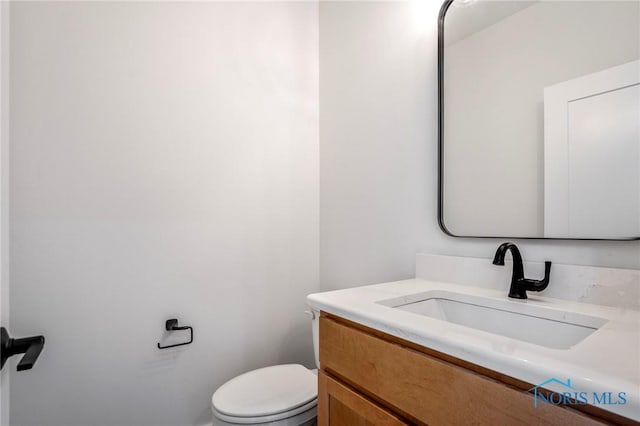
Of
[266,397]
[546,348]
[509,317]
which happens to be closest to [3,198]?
[266,397]

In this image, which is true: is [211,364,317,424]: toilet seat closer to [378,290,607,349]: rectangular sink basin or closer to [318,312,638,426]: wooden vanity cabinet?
[318,312,638,426]: wooden vanity cabinet

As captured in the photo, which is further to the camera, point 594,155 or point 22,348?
point 22,348

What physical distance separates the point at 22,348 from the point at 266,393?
779 millimetres

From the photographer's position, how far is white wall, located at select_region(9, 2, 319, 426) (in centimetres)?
108

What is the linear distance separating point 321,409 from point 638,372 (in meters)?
0.69

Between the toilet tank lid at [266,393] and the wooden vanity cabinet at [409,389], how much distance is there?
27cm

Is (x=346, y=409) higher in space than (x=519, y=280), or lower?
lower

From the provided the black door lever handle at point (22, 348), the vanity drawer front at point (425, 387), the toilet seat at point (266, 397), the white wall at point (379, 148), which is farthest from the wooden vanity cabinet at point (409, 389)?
the black door lever handle at point (22, 348)

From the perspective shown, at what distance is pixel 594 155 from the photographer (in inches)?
31.4

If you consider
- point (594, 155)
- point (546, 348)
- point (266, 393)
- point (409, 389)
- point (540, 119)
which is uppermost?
point (540, 119)

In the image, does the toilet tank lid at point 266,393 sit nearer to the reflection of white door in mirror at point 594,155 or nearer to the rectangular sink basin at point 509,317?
the rectangular sink basin at point 509,317

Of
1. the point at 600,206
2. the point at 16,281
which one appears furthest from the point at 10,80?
the point at 600,206

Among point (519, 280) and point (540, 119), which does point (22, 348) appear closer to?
point (519, 280)

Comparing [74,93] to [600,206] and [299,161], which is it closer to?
[299,161]
